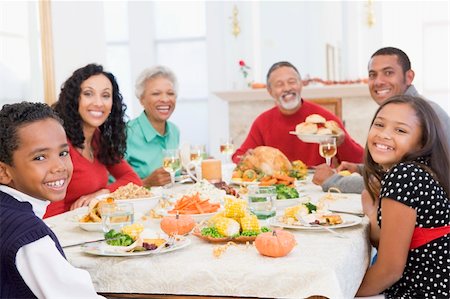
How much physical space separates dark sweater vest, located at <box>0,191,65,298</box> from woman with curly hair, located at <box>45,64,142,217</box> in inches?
57.3

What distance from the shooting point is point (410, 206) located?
1843 millimetres

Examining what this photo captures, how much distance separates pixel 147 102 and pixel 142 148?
32 centimetres

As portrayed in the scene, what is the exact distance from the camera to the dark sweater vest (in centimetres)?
146

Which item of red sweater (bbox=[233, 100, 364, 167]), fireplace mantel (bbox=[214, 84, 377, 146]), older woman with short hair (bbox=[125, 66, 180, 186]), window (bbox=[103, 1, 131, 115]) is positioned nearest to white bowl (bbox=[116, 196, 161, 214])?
older woman with short hair (bbox=[125, 66, 180, 186])

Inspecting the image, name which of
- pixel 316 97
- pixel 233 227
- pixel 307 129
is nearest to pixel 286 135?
pixel 307 129

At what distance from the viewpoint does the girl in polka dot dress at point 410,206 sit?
1843mm

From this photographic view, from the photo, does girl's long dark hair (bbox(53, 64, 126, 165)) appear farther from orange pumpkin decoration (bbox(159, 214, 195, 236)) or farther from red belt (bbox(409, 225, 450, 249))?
red belt (bbox(409, 225, 450, 249))

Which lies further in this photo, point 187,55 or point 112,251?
point 187,55

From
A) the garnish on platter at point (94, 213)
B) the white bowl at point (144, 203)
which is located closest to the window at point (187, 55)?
the white bowl at point (144, 203)

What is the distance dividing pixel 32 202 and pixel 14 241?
8.6 inches

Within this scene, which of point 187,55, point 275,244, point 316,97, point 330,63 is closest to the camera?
point 275,244

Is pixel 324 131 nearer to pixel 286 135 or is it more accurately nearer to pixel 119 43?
pixel 286 135

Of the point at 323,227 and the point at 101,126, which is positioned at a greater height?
the point at 101,126

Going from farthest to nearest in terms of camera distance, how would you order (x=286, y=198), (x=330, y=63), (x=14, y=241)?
(x=330, y=63)
(x=286, y=198)
(x=14, y=241)
